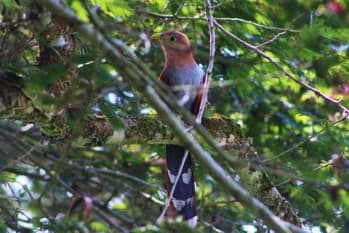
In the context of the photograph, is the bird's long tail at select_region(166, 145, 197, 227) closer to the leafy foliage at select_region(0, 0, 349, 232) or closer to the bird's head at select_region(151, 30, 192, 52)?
the leafy foliage at select_region(0, 0, 349, 232)

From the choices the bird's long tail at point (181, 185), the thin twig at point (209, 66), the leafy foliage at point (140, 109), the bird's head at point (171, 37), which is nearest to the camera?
the leafy foliage at point (140, 109)

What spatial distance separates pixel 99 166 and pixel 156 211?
2.80 ft

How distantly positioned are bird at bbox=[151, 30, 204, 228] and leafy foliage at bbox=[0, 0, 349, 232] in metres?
0.12

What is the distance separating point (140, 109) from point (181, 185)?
831 mm

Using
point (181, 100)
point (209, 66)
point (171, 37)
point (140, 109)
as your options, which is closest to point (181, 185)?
point (181, 100)

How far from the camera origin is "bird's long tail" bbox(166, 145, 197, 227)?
172 inches

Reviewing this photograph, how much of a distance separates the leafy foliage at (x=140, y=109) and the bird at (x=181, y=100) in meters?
0.12

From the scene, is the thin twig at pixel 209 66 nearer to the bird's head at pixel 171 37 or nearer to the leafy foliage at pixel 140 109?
the leafy foliage at pixel 140 109

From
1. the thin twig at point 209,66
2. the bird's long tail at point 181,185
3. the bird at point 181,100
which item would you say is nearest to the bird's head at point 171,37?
the bird at point 181,100

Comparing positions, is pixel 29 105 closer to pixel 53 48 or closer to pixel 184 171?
pixel 53 48

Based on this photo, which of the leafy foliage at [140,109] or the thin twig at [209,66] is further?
the thin twig at [209,66]

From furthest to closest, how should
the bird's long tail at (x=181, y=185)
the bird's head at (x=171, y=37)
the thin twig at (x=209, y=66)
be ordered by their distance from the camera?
the bird's head at (x=171, y=37)
the bird's long tail at (x=181, y=185)
the thin twig at (x=209, y=66)

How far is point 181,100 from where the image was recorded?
13.9 feet

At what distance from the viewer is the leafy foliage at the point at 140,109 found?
2645 millimetres
